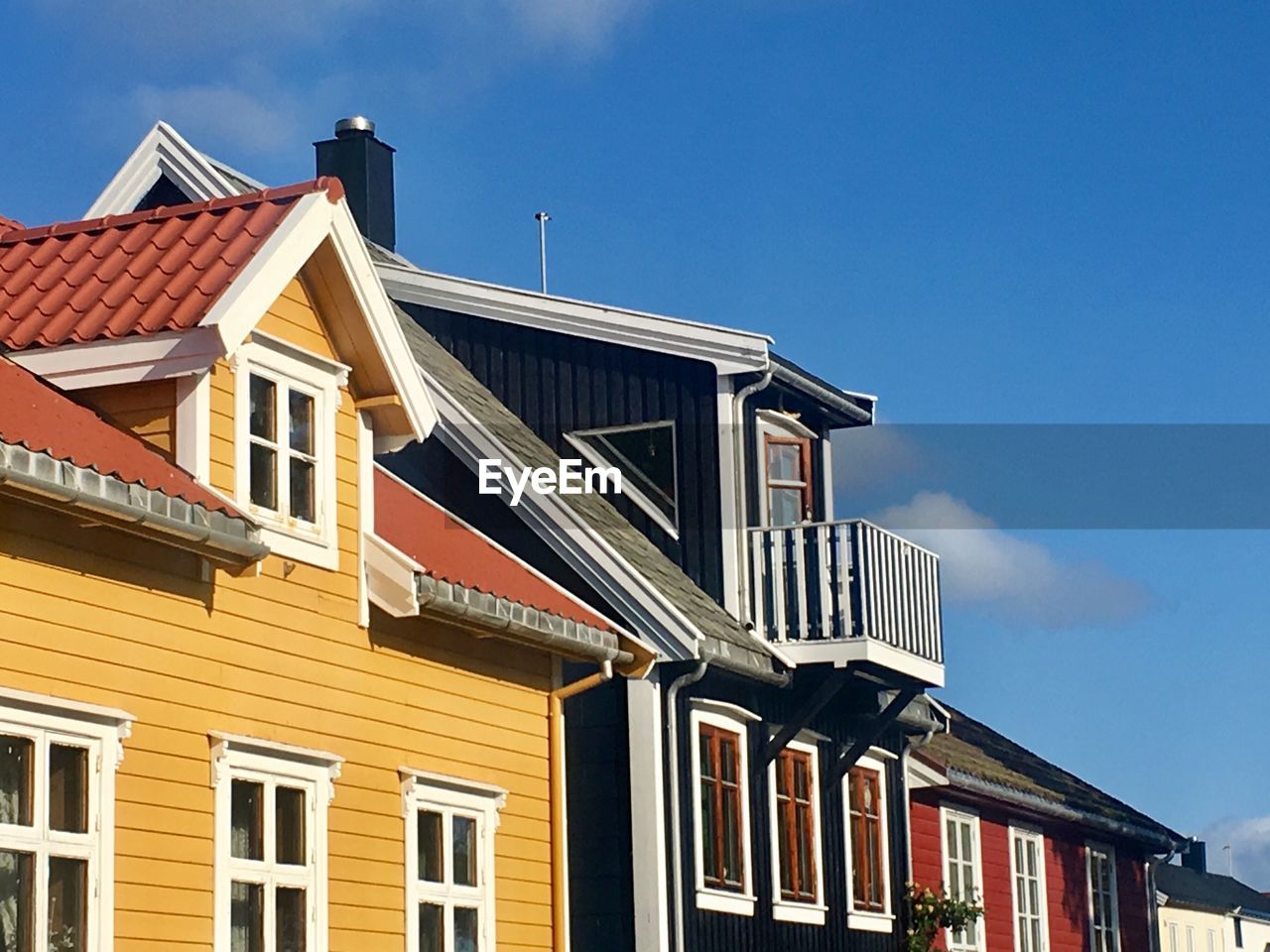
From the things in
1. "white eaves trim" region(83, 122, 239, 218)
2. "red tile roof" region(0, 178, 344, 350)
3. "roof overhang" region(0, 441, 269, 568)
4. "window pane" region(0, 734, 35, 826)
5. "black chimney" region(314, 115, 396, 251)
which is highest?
"black chimney" region(314, 115, 396, 251)

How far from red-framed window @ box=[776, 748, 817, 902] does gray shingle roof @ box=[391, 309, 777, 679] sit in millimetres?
1528

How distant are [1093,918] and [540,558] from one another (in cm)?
1483

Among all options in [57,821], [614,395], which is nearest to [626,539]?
[614,395]

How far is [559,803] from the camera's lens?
16.2 m

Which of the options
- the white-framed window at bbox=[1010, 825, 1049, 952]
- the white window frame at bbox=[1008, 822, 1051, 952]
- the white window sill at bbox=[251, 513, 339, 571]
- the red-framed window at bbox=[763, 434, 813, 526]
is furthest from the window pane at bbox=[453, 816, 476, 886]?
the white-framed window at bbox=[1010, 825, 1049, 952]

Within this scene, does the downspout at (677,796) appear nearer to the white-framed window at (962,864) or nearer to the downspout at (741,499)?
the downspout at (741,499)

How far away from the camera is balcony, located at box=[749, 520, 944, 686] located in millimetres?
20922

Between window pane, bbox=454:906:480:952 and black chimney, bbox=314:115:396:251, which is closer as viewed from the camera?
window pane, bbox=454:906:480:952

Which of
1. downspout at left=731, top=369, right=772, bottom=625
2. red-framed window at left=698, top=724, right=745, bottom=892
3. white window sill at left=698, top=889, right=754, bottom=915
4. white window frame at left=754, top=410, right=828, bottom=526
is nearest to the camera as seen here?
white window sill at left=698, top=889, right=754, bottom=915

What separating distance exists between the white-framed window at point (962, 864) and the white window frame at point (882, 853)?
2.99 m

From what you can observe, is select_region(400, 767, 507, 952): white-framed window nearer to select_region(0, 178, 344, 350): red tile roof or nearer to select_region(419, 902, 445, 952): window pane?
select_region(419, 902, 445, 952): window pane

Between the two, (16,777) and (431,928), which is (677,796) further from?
(16,777)

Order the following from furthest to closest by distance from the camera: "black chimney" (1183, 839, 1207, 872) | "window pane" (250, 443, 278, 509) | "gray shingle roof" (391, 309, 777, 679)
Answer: "black chimney" (1183, 839, 1207, 872)
"gray shingle roof" (391, 309, 777, 679)
"window pane" (250, 443, 278, 509)

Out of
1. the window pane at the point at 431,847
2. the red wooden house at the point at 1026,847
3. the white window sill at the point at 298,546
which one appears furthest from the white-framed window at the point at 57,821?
the red wooden house at the point at 1026,847
